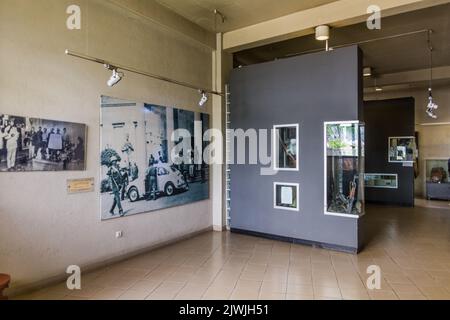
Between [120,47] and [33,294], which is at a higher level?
[120,47]

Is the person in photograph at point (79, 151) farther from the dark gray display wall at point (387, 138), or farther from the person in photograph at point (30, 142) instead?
the dark gray display wall at point (387, 138)

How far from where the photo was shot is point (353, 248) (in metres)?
4.95

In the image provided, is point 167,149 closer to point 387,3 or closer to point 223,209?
point 223,209

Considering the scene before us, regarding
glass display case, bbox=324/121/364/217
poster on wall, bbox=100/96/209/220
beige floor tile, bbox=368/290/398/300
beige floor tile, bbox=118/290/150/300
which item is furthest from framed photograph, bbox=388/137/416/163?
beige floor tile, bbox=118/290/150/300

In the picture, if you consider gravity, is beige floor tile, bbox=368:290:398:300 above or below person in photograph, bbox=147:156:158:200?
below

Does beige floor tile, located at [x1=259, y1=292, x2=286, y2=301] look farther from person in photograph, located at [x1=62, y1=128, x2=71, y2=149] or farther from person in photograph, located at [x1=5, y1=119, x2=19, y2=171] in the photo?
person in photograph, located at [x1=5, y1=119, x2=19, y2=171]

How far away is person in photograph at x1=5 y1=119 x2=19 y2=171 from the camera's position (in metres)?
3.31

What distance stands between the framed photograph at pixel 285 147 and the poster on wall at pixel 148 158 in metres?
1.47

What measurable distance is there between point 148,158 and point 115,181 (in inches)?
28.4

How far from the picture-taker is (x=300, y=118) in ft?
18.0

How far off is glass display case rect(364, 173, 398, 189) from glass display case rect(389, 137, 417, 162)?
555mm

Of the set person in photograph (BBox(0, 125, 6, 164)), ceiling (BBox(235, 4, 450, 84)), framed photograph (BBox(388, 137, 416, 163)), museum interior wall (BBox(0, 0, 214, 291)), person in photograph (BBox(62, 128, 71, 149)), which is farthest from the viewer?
framed photograph (BBox(388, 137, 416, 163))
